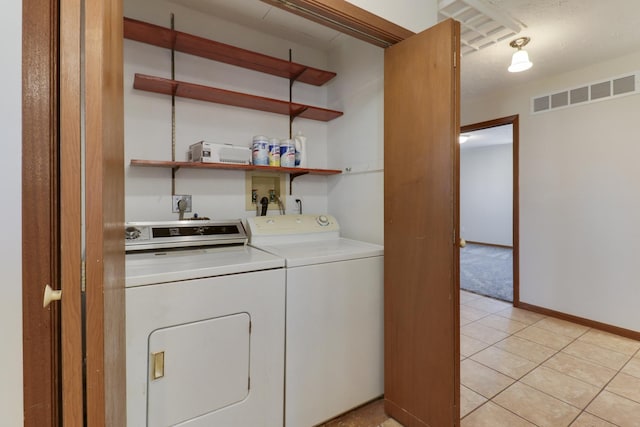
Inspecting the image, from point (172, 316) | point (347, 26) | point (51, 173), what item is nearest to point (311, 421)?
point (172, 316)

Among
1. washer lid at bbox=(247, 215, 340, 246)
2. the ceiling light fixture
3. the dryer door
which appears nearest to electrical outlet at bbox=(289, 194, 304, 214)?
washer lid at bbox=(247, 215, 340, 246)

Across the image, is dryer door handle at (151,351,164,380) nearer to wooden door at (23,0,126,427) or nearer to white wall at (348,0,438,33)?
wooden door at (23,0,126,427)

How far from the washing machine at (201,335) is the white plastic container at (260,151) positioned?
71 cm

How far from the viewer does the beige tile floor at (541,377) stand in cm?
172

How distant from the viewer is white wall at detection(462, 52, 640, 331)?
2.66 m

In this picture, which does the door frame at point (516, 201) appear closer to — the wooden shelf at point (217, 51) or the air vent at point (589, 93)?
the air vent at point (589, 93)

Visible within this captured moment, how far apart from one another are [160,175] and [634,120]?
3896mm

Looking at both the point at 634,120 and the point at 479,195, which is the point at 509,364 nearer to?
the point at 634,120

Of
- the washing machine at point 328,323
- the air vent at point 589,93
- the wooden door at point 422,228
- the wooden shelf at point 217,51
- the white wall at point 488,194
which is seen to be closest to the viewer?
the wooden door at point 422,228

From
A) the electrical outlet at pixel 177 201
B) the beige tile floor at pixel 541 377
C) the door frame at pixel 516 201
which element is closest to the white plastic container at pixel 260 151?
the electrical outlet at pixel 177 201

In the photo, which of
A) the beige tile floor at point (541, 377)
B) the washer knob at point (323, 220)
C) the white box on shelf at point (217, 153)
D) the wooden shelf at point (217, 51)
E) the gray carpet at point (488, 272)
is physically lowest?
the beige tile floor at point (541, 377)

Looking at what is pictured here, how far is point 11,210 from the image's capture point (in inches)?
23.5

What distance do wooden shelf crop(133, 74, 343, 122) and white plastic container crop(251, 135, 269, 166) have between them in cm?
27

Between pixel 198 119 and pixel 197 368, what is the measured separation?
155 centimetres
